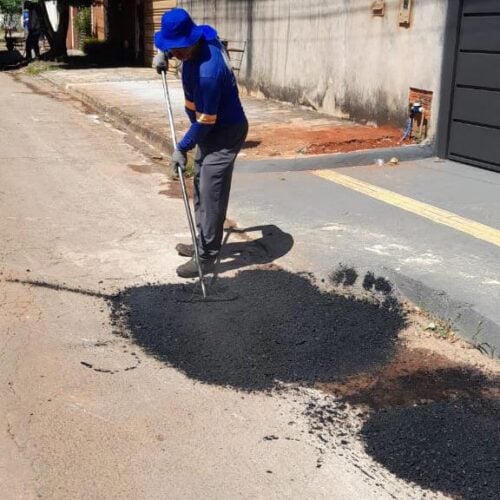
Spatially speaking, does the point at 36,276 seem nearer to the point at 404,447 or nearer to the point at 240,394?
the point at 240,394

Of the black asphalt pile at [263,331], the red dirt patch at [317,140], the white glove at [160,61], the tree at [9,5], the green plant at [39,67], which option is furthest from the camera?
the tree at [9,5]

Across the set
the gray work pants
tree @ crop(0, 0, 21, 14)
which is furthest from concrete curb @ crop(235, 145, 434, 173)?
tree @ crop(0, 0, 21, 14)

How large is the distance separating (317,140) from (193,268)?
465cm

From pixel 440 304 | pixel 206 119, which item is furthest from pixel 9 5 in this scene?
pixel 440 304

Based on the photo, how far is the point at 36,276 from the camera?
5199mm

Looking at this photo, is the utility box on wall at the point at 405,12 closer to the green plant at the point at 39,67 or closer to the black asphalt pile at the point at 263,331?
the black asphalt pile at the point at 263,331

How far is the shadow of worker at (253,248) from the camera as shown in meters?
5.59

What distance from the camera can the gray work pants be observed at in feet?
16.6

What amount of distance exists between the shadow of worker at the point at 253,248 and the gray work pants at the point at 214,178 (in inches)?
12.3

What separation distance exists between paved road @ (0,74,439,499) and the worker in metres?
0.52

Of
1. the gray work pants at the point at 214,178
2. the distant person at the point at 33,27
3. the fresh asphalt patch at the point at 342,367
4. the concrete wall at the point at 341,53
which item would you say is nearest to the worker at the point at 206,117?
the gray work pants at the point at 214,178

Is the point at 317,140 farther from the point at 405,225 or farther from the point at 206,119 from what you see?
the point at 206,119

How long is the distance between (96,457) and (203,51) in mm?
2782

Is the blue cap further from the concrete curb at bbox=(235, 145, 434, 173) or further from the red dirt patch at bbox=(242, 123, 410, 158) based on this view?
the red dirt patch at bbox=(242, 123, 410, 158)
